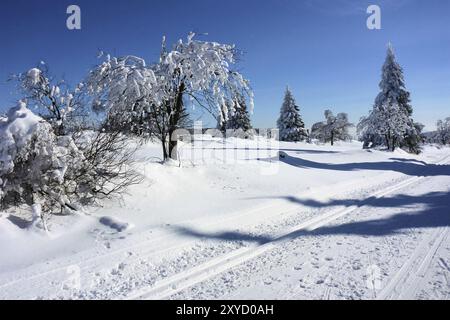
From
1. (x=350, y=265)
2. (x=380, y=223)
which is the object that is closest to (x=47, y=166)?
(x=350, y=265)

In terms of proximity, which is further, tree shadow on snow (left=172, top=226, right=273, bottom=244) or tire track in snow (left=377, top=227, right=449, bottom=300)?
tree shadow on snow (left=172, top=226, right=273, bottom=244)

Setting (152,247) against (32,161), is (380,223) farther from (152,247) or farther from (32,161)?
(32,161)

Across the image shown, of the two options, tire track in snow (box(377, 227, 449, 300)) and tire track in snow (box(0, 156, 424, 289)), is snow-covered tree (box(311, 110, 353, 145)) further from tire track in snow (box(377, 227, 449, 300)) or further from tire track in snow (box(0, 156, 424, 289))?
tire track in snow (box(377, 227, 449, 300))

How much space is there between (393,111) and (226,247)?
3651 cm

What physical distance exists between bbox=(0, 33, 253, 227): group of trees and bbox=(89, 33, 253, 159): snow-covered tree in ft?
0.10

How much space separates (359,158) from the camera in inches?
996

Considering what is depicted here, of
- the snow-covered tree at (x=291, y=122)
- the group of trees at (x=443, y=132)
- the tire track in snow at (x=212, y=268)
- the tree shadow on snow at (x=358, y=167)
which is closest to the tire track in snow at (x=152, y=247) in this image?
the tire track in snow at (x=212, y=268)

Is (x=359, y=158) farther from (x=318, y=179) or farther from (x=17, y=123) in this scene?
(x=17, y=123)

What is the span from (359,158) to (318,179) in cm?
1199

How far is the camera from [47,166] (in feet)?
22.2

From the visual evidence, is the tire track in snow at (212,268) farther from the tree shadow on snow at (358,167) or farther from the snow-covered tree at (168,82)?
the tree shadow on snow at (358,167)

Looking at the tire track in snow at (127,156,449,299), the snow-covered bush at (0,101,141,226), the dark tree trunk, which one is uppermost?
the dark tree trunk

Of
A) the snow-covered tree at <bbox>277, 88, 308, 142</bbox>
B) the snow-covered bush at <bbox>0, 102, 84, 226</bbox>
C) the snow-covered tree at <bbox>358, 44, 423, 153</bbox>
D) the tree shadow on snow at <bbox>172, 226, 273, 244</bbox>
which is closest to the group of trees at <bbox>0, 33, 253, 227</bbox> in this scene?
the snow-covered bush at <bbox>0, 102, 84, 226</bbox>

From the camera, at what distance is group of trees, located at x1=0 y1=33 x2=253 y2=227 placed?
259 inches
